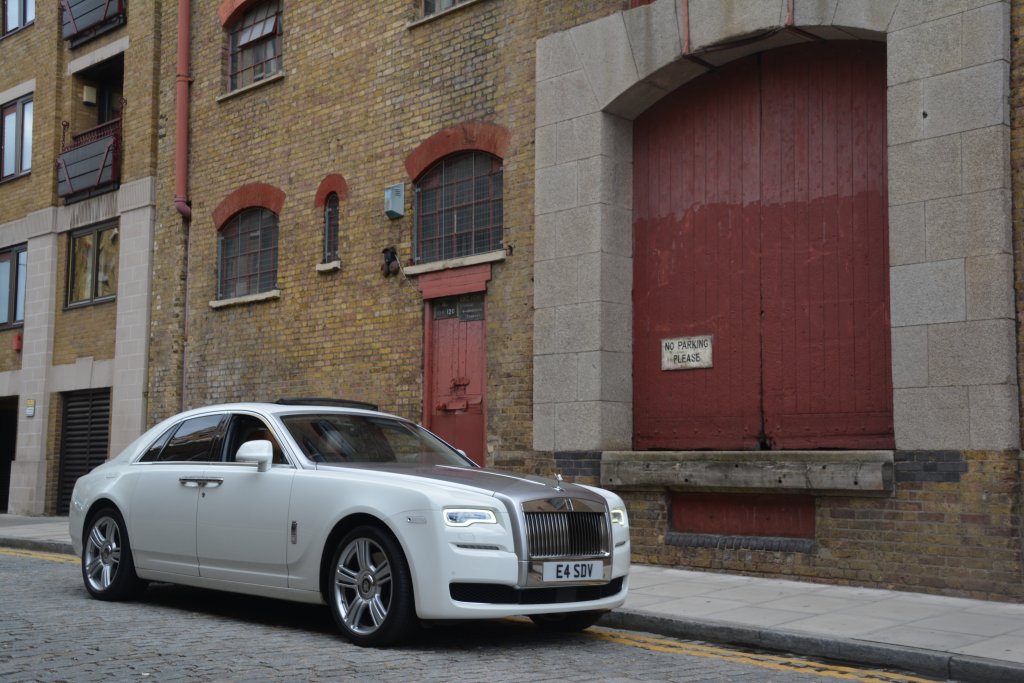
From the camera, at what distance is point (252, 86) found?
666 inches

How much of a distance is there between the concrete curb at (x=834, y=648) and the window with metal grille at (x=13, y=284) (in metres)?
17.0

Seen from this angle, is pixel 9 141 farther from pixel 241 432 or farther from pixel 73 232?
pixel 241 432

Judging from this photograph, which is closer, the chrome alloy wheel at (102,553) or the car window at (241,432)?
the car window at (241,432)

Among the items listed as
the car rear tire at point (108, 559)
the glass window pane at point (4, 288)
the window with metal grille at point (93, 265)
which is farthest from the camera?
the glass window pane at point (4, 288)

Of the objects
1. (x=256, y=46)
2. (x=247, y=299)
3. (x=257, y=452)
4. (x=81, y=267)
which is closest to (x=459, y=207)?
(x=247, y=299)

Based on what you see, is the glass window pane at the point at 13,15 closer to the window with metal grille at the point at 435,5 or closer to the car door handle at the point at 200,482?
the window with metal grille at the point at 435,5

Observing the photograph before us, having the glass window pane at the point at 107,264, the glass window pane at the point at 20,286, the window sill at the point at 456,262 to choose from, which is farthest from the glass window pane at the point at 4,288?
the window sill at the point at 456,262

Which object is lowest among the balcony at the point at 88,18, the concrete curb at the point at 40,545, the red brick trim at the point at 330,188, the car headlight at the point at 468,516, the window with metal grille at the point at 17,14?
the concrete curb at the point at 40,545

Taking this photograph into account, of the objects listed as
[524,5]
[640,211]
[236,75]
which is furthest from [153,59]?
[640,211]

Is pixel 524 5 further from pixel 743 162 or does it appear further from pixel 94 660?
pixel 94 660

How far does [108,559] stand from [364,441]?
253 cm

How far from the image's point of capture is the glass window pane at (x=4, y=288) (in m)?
22.2

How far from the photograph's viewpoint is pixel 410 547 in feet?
22.5

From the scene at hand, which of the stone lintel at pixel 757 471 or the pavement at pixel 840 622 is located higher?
the stone lintel at pixel 757 471
